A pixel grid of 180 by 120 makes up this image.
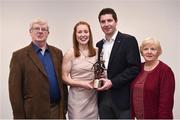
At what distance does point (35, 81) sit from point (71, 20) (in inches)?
52.8

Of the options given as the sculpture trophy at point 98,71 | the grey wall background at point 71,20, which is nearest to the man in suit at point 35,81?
the sculpture trophy at point 98,71

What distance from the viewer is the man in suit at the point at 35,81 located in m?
2.29

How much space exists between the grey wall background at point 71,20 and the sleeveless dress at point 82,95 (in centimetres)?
104

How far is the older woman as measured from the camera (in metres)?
2.25

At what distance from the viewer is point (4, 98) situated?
3424mm

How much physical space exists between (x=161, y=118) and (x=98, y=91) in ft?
1.94

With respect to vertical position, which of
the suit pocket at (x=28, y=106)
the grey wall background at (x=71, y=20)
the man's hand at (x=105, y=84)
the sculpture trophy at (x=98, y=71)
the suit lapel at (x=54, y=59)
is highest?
the grey wall background at (x=71, y=20)

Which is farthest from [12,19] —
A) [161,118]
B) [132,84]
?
[161,118]

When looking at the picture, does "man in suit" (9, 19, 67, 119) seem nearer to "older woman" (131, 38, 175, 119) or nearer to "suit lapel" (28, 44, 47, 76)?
"suit lapel" (28, 44, 47, 76)

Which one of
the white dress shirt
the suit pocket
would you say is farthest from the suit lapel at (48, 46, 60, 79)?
the white dress shirt

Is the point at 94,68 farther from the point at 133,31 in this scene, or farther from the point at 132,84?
the point at 133,31

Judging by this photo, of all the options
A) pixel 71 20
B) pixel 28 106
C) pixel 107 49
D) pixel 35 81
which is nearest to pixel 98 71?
pixel 107 49

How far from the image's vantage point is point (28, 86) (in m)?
2.31

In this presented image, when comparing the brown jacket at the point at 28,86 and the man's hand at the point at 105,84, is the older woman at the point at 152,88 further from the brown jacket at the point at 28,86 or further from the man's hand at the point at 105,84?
the brown jacket at the point at 28,86
